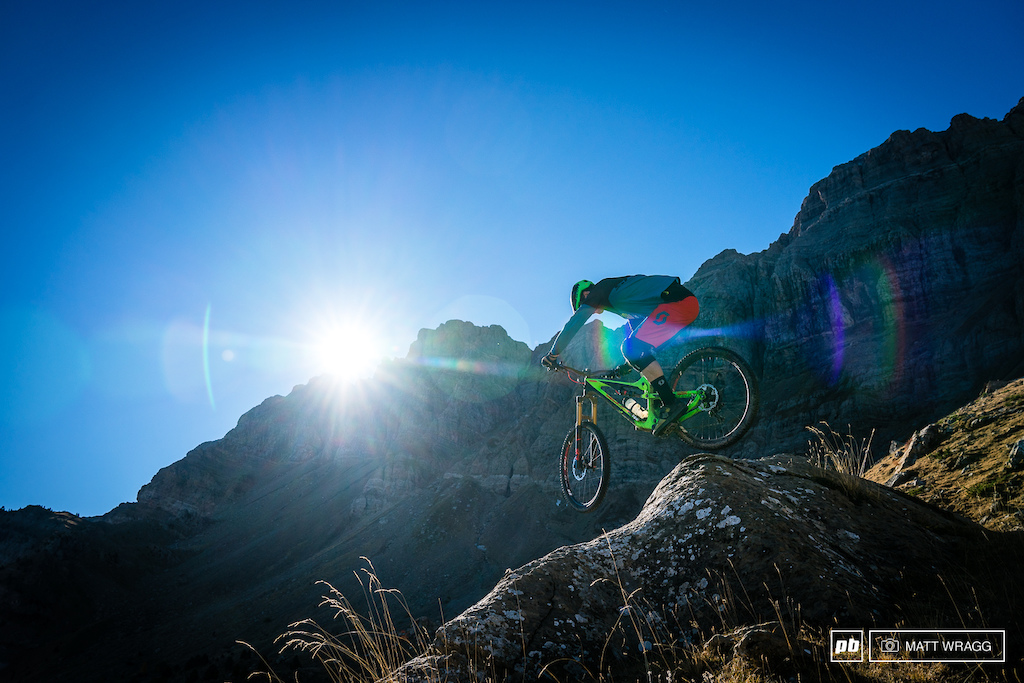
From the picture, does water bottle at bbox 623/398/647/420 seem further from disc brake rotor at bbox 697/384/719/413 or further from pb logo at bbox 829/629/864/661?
pb logo at bbox 829/629/864/661

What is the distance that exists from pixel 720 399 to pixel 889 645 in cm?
443

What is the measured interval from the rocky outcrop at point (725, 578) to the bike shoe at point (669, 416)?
1648 mm

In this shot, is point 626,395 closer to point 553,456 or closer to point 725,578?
point 725,578

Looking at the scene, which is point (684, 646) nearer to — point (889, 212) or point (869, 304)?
point (869, 304)

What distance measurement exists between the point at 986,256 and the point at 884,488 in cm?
7425

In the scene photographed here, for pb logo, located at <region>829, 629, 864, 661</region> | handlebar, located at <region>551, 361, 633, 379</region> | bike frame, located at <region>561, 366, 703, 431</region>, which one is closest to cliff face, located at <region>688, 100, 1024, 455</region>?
bike frame, located at <region>561, 366, 703, 431</region>

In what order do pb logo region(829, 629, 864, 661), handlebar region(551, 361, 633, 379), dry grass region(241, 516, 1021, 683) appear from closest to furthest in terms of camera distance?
dry grass region(241, 516, 1021, 683) < pb logo region(829, 629, 864, 661) < handlebar region(551, 361, 633, 379)

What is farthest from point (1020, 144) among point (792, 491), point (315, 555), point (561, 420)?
point (315, 555)

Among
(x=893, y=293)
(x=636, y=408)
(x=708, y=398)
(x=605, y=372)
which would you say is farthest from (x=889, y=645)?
(x=893, y=293)

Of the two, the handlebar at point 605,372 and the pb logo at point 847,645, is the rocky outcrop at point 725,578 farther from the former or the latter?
the handlebar at point 605,372

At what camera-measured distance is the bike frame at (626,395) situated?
727 centimetres

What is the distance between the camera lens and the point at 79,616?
248 feet

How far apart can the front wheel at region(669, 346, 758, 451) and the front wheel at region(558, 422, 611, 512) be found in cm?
150

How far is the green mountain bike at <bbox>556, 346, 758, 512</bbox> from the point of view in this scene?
23.9 feet
